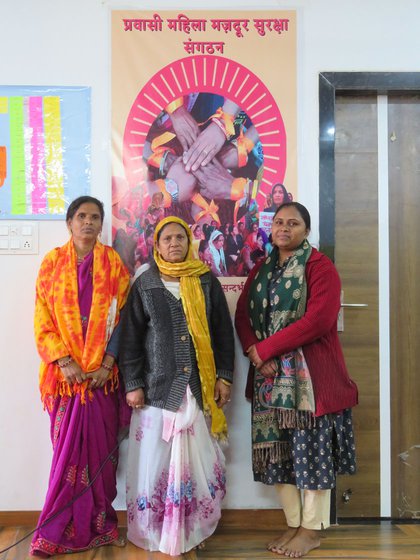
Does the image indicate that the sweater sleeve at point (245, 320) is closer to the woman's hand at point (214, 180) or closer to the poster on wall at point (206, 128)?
the poster on wall at point (206, 128)

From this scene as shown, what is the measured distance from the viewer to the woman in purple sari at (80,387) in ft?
7.61

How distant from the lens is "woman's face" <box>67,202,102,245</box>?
246cm

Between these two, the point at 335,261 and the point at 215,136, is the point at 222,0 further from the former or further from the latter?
the point at 335,261

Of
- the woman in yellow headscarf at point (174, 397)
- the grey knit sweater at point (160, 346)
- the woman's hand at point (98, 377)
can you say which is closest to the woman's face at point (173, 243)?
the woman in yellow headscarf at point (174, 397)

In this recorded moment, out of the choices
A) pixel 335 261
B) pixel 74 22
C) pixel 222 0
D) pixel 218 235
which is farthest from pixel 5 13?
pixel 335 261

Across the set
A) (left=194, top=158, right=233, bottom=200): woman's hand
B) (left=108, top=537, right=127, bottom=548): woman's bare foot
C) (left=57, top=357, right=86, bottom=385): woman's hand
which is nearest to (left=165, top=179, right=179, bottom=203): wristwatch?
(left=194, top=158, right=233, bottom=200): woman's hand

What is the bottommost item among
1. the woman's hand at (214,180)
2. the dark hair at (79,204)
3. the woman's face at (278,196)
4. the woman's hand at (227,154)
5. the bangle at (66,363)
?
the bangle at (66,363)

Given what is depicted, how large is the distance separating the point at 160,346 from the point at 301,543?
3.44 ft

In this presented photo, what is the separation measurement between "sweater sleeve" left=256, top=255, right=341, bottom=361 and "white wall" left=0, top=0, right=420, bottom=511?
1.24ft

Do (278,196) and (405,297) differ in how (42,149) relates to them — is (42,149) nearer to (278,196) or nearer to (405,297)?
(278,196)

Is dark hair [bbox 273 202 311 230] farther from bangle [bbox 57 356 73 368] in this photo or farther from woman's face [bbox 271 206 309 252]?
bangle [bbox 57 356 73 368]

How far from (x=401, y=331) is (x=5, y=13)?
2.55 metres

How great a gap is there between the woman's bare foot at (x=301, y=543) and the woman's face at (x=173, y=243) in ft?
4.33

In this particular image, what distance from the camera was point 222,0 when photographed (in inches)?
106
